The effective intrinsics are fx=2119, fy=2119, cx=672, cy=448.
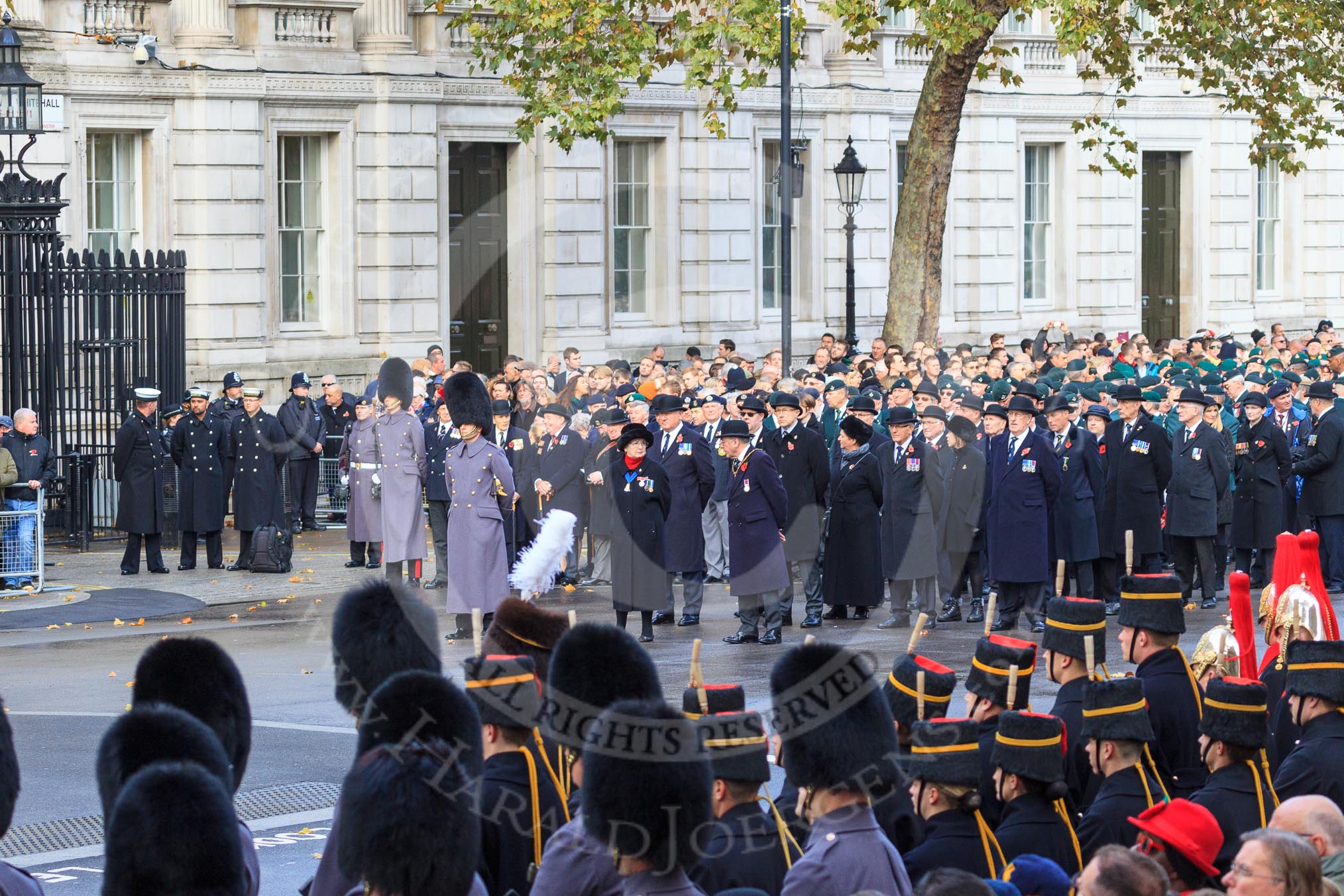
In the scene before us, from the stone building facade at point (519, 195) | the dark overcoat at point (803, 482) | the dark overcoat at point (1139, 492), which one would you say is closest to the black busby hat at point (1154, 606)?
the dark overcoat at point (803, 482)

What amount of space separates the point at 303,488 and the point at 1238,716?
51.4 ft

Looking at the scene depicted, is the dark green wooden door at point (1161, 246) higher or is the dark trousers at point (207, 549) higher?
the dark green wooden door at point (1161, 246)

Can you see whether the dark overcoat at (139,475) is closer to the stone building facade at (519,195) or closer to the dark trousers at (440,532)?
the dark trousers at (440,532)

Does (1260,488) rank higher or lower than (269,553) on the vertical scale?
higher

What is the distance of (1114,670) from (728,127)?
61.0ft

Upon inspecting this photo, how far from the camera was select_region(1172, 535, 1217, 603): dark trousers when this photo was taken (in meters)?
16.9

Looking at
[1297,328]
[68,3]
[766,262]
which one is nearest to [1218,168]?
[1297,328]

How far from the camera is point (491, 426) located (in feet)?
49.1

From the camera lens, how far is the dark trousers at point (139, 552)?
18.4 m

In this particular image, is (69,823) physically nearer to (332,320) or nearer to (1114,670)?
(1114,670)

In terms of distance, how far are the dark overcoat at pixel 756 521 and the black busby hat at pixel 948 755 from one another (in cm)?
838

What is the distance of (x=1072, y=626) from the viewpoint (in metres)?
8.27

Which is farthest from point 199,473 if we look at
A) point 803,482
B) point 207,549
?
point 803,482

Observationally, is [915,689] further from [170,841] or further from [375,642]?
[170,841]
